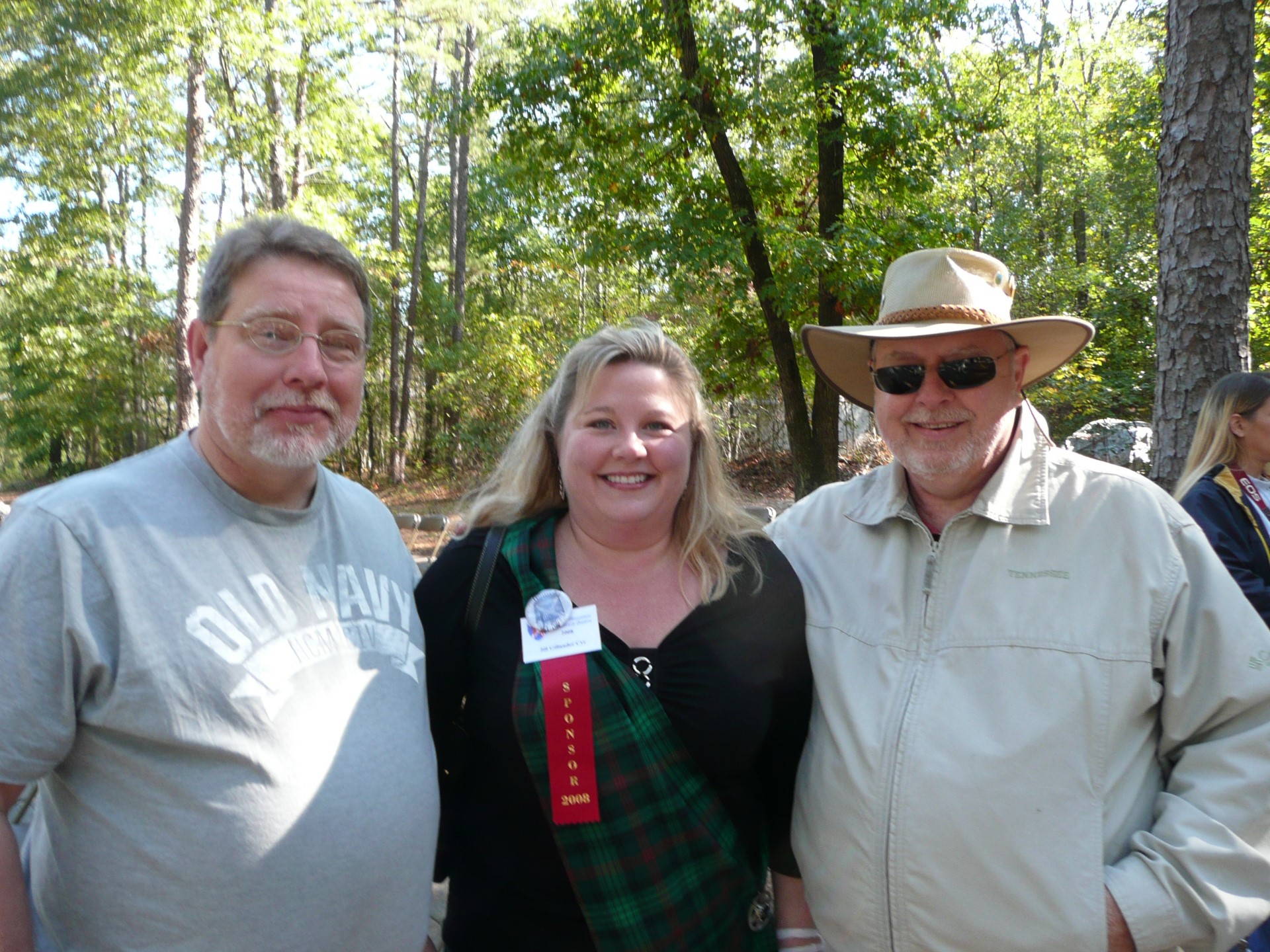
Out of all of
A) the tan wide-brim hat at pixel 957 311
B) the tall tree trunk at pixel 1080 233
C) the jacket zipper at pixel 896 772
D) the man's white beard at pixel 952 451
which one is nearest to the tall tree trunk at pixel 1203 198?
the tan wide-brim hat at pixel 957 311

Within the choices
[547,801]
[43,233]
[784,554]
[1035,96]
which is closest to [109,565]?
[547,801]

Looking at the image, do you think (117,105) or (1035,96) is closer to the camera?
(117,105)

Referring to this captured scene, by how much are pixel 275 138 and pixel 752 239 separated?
443 inches

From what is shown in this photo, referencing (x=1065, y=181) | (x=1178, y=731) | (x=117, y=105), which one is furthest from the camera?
(x=1065, y=181)

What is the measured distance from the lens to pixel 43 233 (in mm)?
21656

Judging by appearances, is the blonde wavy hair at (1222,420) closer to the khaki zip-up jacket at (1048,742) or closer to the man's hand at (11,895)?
the khaki zip-up jacket at (1048,742)

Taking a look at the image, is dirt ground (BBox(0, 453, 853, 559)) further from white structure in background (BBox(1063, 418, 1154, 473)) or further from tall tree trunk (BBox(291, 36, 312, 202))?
tall tree trunk (BBox(291, 36, 312, 202))

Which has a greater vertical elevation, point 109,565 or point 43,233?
point 43,233

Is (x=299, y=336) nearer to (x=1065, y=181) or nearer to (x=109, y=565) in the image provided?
(x=109, y=565)

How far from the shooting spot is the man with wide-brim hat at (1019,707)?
1.79 m

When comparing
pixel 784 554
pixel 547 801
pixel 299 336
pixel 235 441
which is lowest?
pixel 547 801

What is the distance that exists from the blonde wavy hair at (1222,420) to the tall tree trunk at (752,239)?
261 inches

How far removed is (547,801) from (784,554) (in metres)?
0.92

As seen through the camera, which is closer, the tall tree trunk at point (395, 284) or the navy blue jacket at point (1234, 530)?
the navy blue jacket at point (1234, 530)
